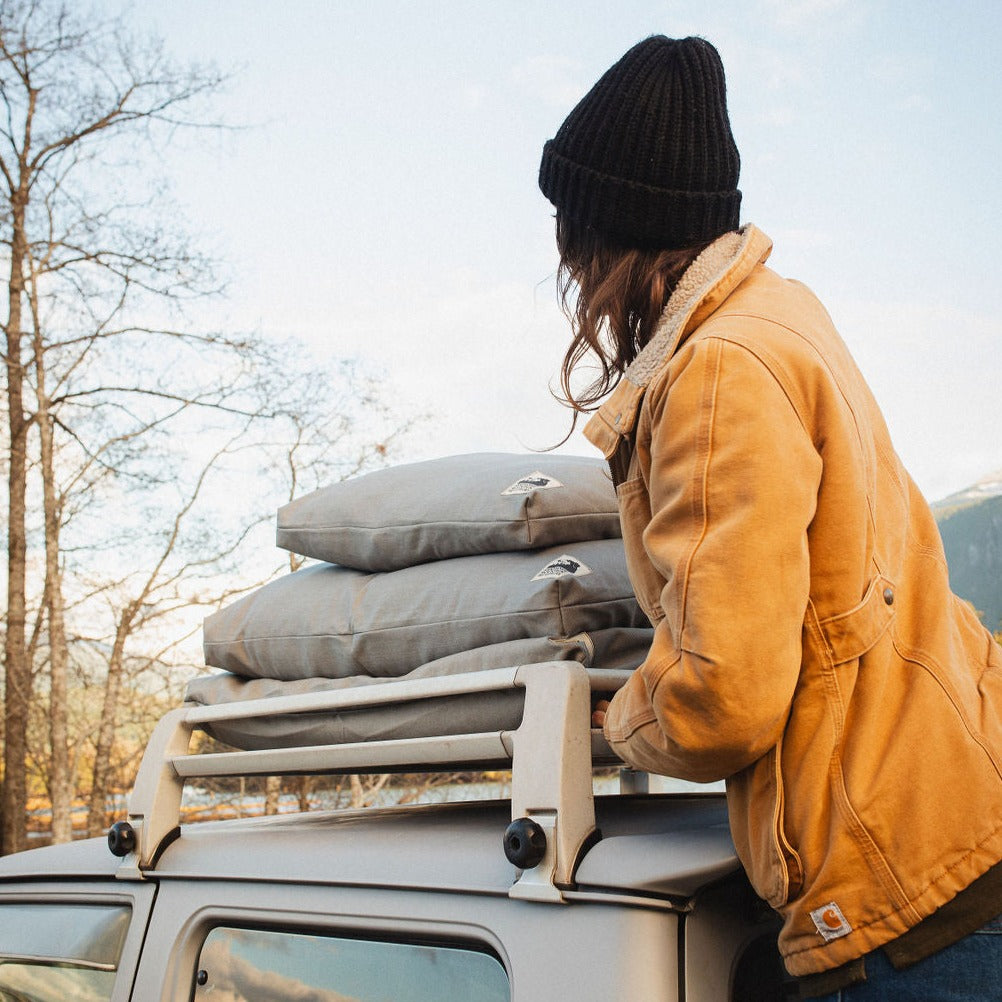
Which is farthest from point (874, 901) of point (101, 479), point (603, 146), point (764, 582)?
point (101, 479)

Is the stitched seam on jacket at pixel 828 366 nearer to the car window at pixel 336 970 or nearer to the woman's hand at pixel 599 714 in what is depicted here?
the woman's hand at pixel 599 714

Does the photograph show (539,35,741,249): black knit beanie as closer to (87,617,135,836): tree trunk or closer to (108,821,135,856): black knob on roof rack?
(108,821,135,856): black knob on roof rack

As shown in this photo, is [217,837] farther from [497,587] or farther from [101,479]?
[101,479]

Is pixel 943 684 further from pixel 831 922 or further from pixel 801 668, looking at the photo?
pixel 831 922

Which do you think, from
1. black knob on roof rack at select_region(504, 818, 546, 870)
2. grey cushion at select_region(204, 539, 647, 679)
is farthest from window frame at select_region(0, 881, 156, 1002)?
black knob on roof rack at select_region(504, 818, 546, 870)

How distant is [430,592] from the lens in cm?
204

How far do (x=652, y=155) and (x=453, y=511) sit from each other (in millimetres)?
806

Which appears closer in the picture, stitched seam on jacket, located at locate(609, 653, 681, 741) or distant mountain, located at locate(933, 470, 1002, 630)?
stitched seam on jacket, located at locate(609, 653, 681, 741)

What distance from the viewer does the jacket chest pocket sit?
1.45 meters

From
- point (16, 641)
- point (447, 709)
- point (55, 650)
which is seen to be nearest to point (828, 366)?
point (447, 709)

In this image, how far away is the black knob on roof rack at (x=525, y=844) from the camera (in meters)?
1.36

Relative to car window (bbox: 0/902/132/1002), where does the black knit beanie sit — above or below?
above

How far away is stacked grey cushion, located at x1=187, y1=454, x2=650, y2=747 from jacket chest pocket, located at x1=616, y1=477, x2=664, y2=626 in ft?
1.13

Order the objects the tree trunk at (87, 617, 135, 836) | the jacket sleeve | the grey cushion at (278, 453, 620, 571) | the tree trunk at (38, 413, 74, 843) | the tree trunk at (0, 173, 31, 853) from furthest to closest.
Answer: the tree trunk at (0, 173, 31, 853) < the tree trunk at (87, 617, 135, 836) < the tree trunk at (38, 413, 74, 843) < the grey cushion at (278, 453, 620, 571) < the jacket sleeve
